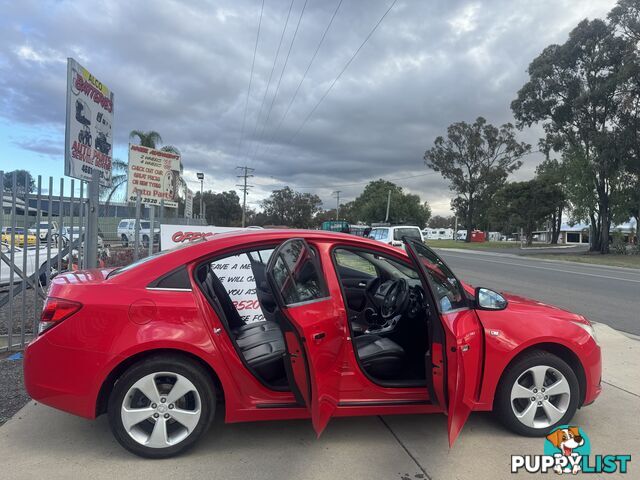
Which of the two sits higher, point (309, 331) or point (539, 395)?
point (309, 331)

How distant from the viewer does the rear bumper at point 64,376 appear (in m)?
3.01

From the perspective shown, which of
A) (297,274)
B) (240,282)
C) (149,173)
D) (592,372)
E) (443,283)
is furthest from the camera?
(149,173)

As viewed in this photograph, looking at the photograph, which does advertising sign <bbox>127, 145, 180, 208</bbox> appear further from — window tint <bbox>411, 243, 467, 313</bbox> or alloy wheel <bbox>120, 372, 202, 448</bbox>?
window tint <bbox>411, 243, 467, 313</bbox>

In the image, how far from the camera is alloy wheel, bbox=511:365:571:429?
Result: 3412mm

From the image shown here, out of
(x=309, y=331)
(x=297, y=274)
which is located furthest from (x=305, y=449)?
(x=297, y=274)

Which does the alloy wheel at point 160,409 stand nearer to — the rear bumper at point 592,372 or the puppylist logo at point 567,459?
the puppylist logo at point 567,459

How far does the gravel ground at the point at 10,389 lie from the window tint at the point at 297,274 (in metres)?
2.58

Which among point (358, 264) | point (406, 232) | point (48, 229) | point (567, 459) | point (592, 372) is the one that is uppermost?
point (406, 232)

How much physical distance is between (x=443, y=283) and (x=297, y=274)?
1060 mm

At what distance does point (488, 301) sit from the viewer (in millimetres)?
3463

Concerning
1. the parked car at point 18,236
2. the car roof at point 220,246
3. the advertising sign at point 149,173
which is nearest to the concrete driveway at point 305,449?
the car roof at point 220,246

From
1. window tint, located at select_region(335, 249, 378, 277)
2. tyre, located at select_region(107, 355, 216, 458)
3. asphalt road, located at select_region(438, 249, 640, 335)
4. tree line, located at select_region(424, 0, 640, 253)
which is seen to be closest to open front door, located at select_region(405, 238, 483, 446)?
window tint, located at select_region(335, 249, 378, 277)

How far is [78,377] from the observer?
302cm

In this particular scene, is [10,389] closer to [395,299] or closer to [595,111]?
[395,299]
